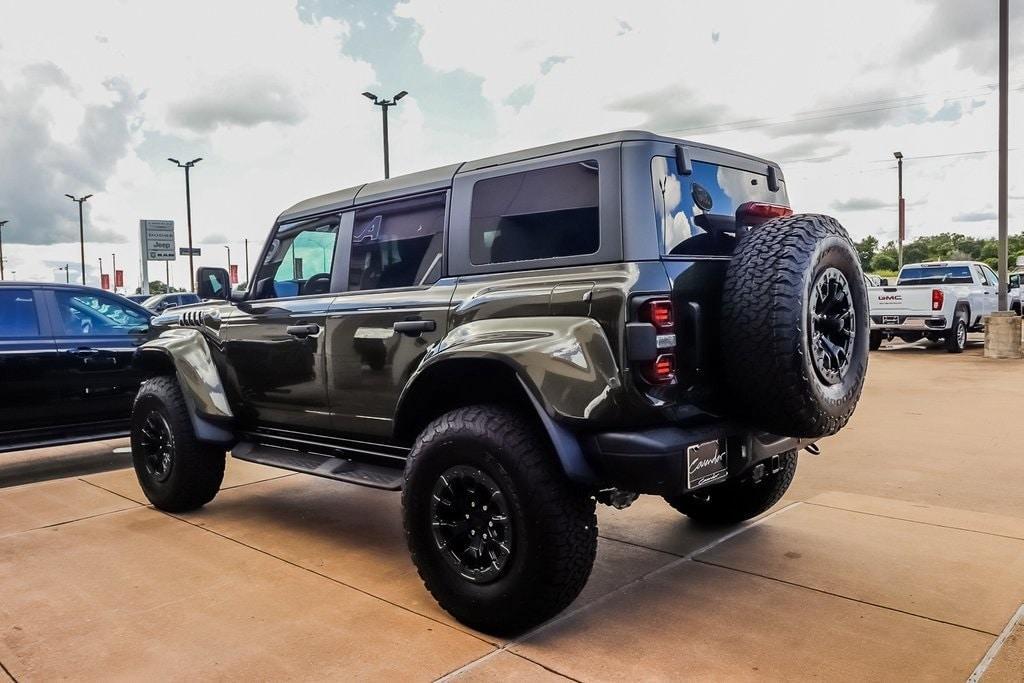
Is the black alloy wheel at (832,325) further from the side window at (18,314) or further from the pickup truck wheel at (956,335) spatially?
the pickup truck wheel at (956,335)

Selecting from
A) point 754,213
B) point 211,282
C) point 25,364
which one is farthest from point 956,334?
point 25,364

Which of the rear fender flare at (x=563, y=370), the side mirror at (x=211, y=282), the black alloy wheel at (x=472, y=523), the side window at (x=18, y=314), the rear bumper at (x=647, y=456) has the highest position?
the side mirror at (x=211, y=282)

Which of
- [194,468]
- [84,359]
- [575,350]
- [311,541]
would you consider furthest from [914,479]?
[84,359]

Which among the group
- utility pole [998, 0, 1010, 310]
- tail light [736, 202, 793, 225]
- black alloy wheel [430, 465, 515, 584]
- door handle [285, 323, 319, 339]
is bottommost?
black alloy wheel [430, 465, 515, 584]

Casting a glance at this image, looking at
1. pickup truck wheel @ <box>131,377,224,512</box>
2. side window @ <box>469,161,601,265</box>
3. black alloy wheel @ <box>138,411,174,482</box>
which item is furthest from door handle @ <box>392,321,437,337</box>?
black alloy wheel @ <box>138,411,174,482</box>

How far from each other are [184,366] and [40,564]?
1374 mm

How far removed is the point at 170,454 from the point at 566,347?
3203 mm

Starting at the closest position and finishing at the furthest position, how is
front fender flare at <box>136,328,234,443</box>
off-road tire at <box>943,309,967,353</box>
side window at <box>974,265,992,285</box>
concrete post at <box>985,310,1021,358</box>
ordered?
1. front fender flare at <box>136,328,234,443</box>
2. concrete post at <box>985,310,1021,358</box>
3. off-road tire at <box>943,309,967,353</box>
4. side window at <box>974,265,992,285</box>

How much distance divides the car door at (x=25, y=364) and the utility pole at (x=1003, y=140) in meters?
15.4

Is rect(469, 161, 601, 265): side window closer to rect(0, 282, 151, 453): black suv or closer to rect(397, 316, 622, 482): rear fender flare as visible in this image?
rect(397, 316, 622, 482): rear fender flare

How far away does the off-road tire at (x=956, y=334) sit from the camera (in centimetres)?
1474

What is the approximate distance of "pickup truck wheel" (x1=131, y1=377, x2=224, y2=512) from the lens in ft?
16.0

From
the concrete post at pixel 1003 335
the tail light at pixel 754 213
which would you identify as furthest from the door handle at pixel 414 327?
the concrete post at pixel 1003 335

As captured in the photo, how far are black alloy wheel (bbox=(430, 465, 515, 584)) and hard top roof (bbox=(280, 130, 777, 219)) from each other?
1419 mm
